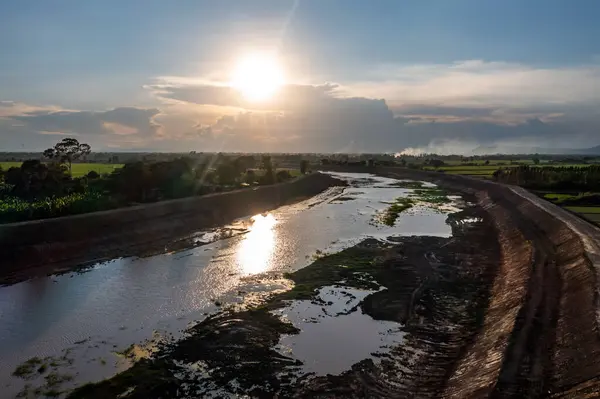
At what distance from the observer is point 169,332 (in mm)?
14898

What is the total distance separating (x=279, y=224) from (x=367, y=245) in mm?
13281

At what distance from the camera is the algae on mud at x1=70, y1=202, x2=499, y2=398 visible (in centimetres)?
1123

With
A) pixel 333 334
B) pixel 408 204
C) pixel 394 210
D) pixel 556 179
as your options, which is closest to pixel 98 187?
pixel 394 210

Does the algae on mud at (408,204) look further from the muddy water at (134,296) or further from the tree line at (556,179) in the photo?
the tree line at (556,179)

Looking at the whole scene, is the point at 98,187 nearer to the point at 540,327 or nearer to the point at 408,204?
the point at 408,204

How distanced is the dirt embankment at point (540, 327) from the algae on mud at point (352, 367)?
0.75 m

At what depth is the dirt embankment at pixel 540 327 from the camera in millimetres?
10492

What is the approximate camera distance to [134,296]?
1914cm

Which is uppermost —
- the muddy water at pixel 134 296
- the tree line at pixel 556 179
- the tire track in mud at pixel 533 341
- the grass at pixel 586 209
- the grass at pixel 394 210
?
the tree line at pixel 556 179

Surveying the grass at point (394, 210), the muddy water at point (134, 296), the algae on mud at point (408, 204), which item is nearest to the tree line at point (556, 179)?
the algae on mud at point (408, 204)

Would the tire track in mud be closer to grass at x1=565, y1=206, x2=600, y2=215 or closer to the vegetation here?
grass at x1=565, y1=206, x2=600, y2=215

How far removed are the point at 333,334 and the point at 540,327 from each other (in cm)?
590

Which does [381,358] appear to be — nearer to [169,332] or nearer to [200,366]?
[200,366]

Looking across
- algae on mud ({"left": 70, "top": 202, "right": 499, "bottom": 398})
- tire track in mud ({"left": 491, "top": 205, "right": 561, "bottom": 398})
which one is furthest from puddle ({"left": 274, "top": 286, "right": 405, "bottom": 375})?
tire track in mud ({"left": 491, "top": 205, "right": 561, "bottom": 398})
